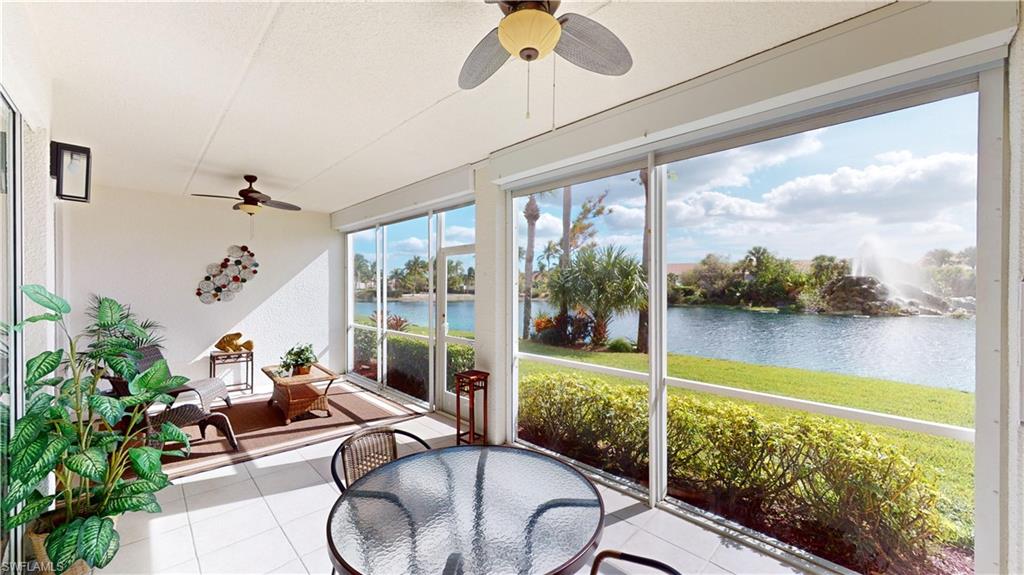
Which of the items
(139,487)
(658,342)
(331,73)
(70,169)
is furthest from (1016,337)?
(70,169)

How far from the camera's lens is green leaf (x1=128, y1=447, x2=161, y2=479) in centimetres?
174

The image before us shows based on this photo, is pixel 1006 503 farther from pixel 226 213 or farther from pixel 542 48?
pixel 226 213

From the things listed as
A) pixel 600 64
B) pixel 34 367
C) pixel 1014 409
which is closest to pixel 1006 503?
pixel 1014 409

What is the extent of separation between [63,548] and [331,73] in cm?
241

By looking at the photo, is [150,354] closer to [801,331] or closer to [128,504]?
[128,504]

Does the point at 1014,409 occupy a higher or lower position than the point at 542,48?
lower

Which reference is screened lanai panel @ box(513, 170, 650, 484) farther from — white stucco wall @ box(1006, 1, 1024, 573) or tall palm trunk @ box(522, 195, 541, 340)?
white stucco wall @ box(1006, 1, 1024, 573)

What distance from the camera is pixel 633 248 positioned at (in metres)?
2.93

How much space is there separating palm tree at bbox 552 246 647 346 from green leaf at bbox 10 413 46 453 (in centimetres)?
→ 296

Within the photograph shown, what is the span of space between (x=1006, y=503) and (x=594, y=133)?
268 cm

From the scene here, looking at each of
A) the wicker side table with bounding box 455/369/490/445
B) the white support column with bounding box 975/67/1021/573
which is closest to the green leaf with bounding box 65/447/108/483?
the wicker side table with bounding box 455/369/490/445

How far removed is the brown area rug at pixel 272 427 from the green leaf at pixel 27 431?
181 centimetres

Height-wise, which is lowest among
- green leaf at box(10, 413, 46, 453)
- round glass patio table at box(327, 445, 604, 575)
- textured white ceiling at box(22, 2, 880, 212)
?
round glass patio table at box(327, 445, 604, 575)

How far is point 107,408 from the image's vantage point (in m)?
1.69
